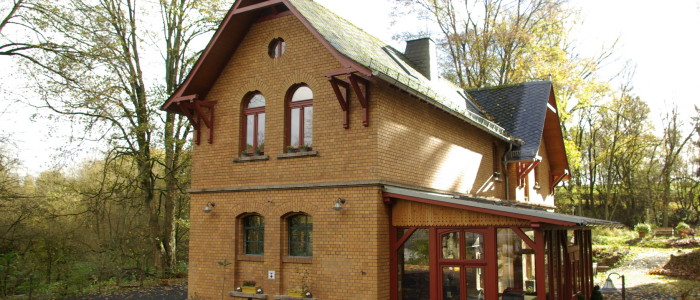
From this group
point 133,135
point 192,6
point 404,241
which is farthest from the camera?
point 192,6

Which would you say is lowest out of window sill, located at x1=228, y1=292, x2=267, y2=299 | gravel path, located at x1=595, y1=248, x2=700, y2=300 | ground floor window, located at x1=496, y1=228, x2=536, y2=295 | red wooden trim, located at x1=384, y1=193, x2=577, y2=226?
gravel path, located at x1=595, y1=248, x2=700, y2=300

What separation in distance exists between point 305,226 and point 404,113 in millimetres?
3430

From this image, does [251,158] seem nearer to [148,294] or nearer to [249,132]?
[249,132]

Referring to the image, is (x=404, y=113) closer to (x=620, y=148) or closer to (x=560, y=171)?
(x=560, y=171)

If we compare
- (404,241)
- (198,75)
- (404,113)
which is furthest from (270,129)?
(404,241)

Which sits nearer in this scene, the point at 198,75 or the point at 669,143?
the point at 198,75

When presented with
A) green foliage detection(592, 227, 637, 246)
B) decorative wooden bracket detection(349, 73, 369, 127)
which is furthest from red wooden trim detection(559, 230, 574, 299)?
green foliage detection(592, 227, 637, 246)

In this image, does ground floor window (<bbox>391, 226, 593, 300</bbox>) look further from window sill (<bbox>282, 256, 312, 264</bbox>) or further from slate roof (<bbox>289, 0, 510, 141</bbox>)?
slate roof (<bbox>289, 0, 510, 141</bbox>)

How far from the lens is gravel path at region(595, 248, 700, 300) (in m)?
17.1

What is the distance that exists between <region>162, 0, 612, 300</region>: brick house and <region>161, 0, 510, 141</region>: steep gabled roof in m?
0.05

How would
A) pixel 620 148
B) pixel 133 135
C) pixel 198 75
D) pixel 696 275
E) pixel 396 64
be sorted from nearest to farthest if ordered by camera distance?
pixel 198 75 → pixel 396 64 → pixel 696 275 → pixel 133 135 → pixel 620 148

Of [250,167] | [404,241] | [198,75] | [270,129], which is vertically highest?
[198,75]

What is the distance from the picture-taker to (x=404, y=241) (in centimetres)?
1181

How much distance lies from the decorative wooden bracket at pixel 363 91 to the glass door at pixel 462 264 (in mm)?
2862
